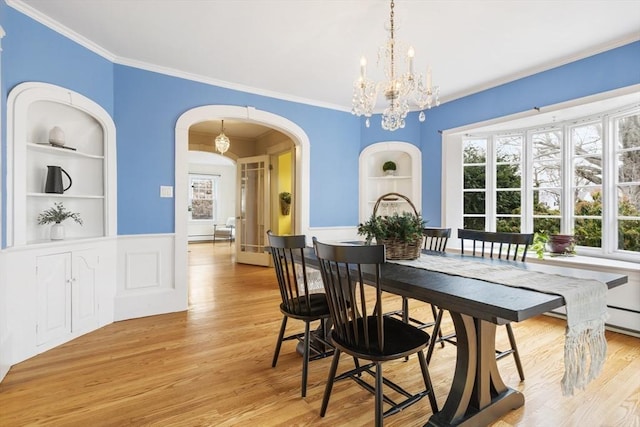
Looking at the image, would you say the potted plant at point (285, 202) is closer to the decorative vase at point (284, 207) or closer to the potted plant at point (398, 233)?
the decorative vase at point (284, 207)

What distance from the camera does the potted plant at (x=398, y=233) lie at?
7.29 feet

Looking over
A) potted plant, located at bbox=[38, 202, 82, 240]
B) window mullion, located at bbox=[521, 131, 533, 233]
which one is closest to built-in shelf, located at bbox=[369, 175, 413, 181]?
window mullion, located at bbox=[521, 131, 533, 233]

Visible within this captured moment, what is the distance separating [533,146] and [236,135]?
5.40m

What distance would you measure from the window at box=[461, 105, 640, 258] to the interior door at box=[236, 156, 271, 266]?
3522mm

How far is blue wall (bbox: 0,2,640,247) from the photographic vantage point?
2707 mm

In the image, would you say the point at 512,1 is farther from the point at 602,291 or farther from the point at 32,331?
the point at 32,331

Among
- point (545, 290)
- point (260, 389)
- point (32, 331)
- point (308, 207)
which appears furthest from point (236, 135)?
point (545, 290)

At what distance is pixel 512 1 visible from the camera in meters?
2.44

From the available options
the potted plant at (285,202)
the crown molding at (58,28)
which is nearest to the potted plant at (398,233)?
the crown molding at (58,28)

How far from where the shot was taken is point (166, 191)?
3631mm

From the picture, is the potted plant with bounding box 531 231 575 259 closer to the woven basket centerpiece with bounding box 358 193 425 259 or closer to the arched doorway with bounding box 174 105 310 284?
the woven basket centerpiece with bounding box 358 193 425 259

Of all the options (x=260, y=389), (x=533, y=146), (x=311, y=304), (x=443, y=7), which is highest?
(x=443, y=7)

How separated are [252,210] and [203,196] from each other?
520cm

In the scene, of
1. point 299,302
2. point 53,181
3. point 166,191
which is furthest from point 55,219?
point 299,302
